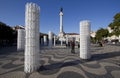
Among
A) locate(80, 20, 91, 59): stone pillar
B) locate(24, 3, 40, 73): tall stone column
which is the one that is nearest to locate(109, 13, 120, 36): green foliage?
locate(80, 20, 91, 59): stone pillar

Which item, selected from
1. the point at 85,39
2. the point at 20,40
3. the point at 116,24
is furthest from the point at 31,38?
the point at 116,24

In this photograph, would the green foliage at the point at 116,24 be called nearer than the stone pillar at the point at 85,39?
No

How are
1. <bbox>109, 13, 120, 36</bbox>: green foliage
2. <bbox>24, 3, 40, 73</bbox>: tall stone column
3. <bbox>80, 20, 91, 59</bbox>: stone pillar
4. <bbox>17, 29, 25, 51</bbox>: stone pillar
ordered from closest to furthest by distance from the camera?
<bbox>24, 3, 40, 73</bbox>: tall stone column
<bbox>80, 20, 91, 59</bbox>: stone pillar
<bbox>17, 29, 25, 51</bbox>: stone pillar
<bbox>109, 13, 120, 36</bbox>: green foliage

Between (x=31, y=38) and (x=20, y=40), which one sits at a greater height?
(x=20, y=40)

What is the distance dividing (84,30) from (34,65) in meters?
7.13

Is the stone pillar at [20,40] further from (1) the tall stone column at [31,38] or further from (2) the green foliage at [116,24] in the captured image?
(2) the green foliage at [116,24]

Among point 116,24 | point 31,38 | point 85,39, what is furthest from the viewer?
point 116,24

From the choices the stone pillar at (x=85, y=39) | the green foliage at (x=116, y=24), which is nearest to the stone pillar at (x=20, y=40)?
the stone pillar at (x=85, y=39)

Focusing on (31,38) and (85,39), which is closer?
(31,38)

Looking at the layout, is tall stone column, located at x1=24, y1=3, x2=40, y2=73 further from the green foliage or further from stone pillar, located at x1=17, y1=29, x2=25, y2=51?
the green foliage

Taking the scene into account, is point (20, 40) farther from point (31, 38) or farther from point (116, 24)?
point (116, 24)

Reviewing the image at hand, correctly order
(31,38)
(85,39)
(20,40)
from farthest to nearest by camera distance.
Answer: (20,40) → (85,39) → (31,38)

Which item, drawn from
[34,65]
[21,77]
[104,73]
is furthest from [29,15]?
[104,73]

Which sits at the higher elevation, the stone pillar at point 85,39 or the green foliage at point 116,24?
the green foliage at point 116,24
